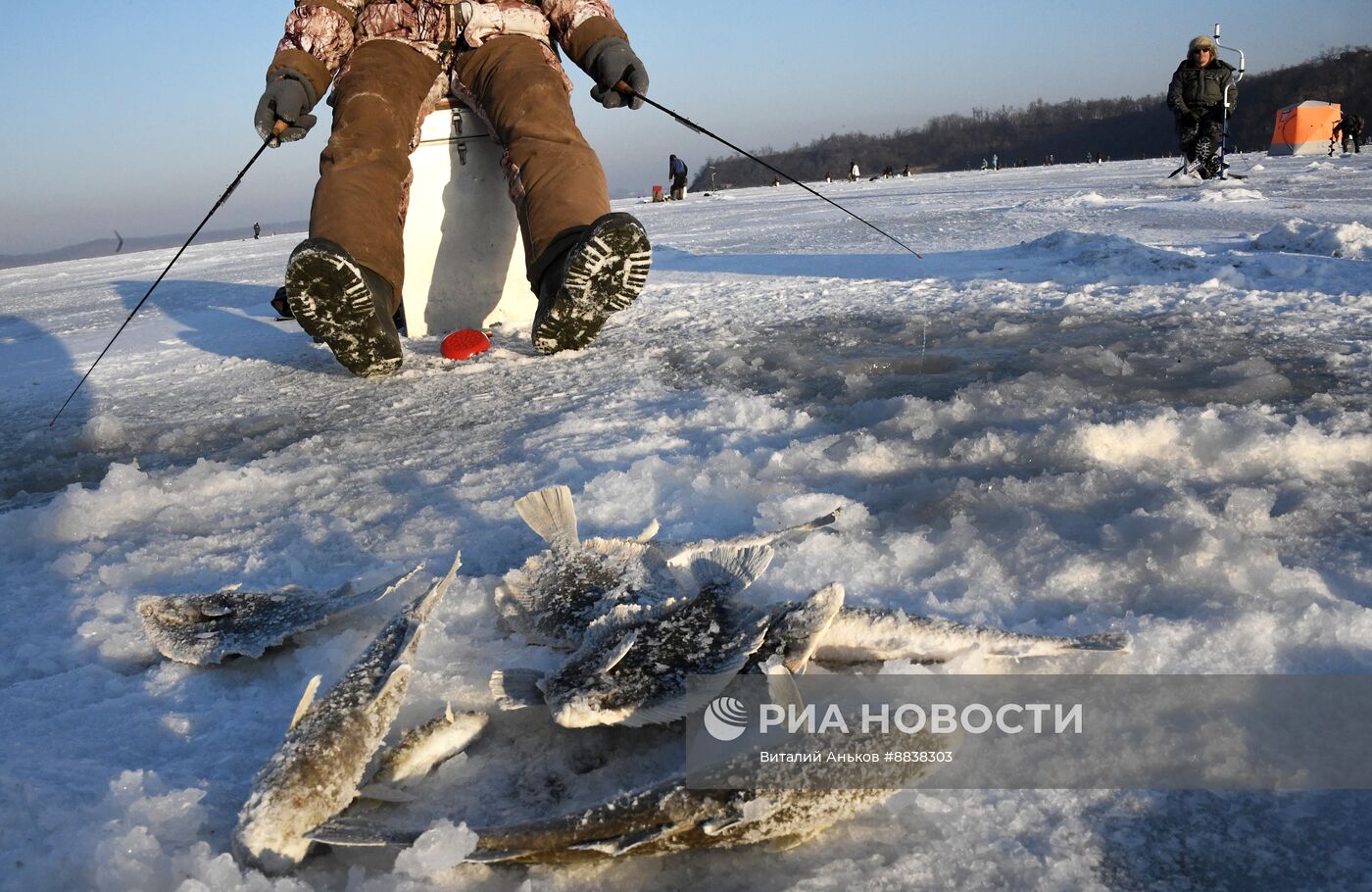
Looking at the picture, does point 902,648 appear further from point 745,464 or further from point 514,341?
point 514,341

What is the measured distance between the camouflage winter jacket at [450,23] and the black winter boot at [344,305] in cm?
113

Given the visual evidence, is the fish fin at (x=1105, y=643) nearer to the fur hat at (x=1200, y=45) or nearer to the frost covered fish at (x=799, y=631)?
the frost covered fish at (x=799, y=631)

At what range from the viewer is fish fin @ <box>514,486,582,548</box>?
184 centimetres

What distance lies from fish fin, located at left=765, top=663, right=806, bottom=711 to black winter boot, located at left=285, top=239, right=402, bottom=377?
2596mm

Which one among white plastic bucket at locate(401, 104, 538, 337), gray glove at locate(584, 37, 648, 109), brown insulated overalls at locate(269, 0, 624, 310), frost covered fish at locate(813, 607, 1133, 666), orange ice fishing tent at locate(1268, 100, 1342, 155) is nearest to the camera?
frost covered fish at locate(813, 607, 1133, 666)

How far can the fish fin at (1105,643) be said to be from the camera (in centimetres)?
134

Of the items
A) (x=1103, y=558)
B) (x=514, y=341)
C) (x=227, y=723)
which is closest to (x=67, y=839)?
(x=227, y=723)

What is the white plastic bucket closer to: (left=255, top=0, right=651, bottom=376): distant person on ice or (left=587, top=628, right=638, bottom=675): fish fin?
(left=255, top=0, right=651, bottom=376): distant person on ice

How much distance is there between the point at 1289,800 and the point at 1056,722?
0.92ft

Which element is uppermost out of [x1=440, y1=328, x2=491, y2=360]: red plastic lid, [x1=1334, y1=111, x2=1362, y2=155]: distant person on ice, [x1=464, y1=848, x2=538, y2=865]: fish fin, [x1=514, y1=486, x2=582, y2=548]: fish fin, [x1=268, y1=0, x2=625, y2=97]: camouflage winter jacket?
[x1=1334, y1=111, x2=1362, y2=155]: distant person on ice

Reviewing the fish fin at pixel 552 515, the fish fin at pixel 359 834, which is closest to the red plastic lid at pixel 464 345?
the fish fin at pixel 552 515

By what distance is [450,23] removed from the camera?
407 centimetres

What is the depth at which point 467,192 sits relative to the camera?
171 inches

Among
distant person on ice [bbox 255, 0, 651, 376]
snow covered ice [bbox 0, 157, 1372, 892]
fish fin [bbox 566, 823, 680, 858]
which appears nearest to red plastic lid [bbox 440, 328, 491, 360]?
snow covered ice [bbox 0, 157, 1372, 892]
